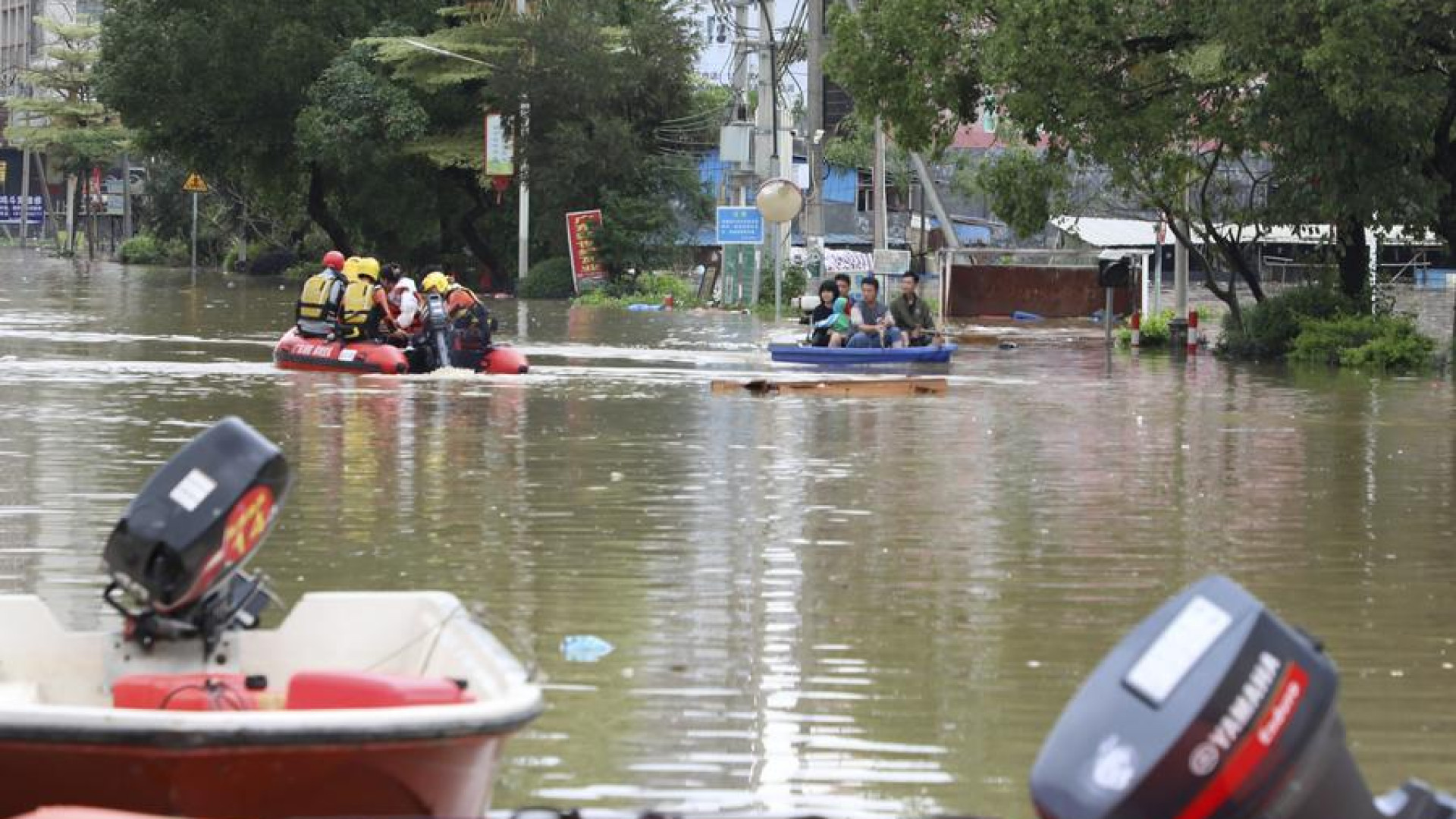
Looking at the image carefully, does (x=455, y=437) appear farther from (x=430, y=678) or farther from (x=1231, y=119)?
(x=1231, y=119)

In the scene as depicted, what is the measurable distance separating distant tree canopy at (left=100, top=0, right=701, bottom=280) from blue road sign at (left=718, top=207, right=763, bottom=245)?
8.71m

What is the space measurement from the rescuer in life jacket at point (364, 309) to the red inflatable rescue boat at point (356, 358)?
0.17 m

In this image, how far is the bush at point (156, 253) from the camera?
8344cm

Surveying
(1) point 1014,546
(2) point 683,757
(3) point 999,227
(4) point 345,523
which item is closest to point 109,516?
(4) point 345,523

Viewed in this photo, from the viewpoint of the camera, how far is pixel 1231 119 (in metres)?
32.8

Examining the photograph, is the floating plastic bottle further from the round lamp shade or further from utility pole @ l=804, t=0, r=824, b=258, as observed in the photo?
utility pole @ l=804, t=0, r=824, b=258

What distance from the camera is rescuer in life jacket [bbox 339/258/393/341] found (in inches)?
1068

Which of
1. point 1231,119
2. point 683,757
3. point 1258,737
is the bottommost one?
point 683,757

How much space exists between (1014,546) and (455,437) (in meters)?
7.03

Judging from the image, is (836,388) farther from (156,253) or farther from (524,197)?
(156,253)

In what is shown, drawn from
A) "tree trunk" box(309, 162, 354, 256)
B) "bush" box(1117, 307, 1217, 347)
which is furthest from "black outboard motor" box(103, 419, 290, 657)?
"tree trunk" box(309, 162, 354, 256)

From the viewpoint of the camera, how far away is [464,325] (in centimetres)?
2708

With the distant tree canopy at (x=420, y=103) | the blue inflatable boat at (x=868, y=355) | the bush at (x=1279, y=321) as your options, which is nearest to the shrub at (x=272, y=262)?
the distant tree canopy at (x=420, y=103)

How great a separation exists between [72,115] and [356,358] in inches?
2776
